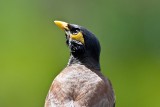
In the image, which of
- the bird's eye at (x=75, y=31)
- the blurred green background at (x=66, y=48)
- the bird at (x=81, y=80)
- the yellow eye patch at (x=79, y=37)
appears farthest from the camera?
the blurred green background at (x=66, y=48)

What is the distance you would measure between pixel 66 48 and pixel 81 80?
24.7ft

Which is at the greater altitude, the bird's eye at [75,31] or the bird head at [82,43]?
the bird's eye at [75,31]

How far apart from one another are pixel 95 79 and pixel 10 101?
6.64 m

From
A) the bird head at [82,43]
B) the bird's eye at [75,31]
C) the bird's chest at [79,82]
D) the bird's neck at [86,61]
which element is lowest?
the bird's chest at [79,82]

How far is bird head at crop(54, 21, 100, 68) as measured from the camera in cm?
1300

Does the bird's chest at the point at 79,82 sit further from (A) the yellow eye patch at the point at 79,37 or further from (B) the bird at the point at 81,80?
(A) the yellow eye patch at the point at 79,37

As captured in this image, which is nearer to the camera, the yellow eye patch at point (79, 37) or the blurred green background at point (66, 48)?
the yellow eye patch at point (79, 37)

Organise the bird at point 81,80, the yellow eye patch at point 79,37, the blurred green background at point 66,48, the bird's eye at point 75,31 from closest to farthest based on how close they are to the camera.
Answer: the bird at point 81,80 < the yellow eye patch at point 79,37 < the bird's eye at point 75,31 < the blurred green background at point 66,48

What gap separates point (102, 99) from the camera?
1224 cm

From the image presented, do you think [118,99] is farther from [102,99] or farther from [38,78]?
[102,99]

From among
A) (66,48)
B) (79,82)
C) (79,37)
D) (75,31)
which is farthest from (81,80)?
(66,48)

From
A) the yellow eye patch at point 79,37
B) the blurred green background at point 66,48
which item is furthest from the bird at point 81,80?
the blurred green background at point 66,48

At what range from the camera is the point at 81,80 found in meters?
12.3

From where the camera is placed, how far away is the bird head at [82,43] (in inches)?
512
